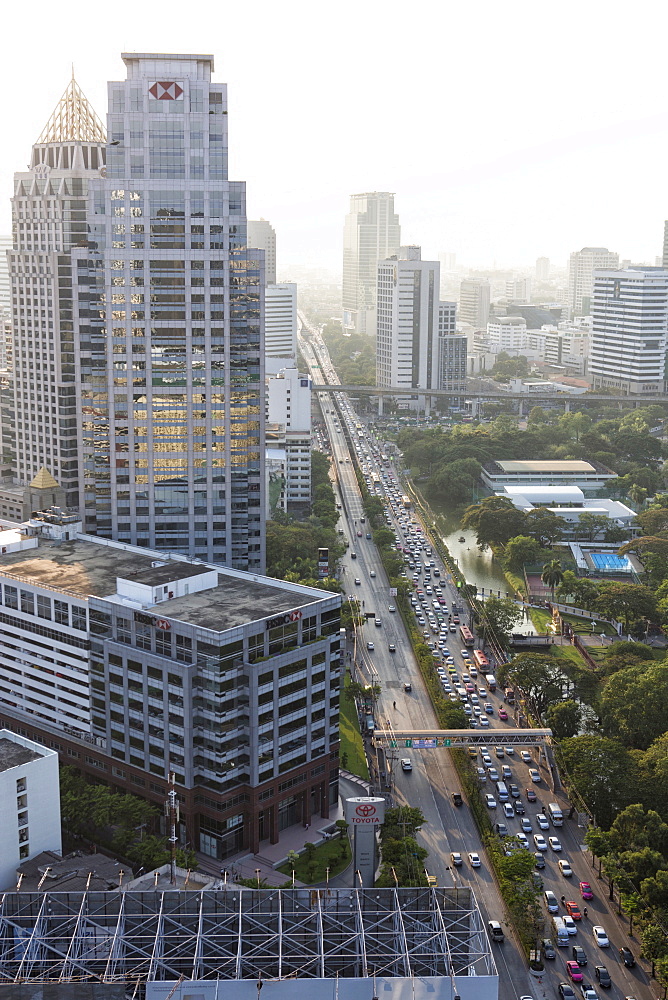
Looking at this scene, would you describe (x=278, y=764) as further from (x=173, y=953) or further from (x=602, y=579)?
(x=602, y=579)

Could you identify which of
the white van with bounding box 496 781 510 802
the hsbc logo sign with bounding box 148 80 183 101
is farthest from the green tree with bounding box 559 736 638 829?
the hsbc logo sign with bounding box 148 80 183 101

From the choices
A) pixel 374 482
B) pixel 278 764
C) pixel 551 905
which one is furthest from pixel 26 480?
pixel 551 905

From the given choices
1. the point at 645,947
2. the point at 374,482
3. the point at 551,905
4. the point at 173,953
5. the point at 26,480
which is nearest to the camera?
the point at 173,953

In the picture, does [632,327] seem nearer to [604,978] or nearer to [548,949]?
[548,949]

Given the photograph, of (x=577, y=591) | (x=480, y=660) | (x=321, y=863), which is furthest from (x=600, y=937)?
(x=577, y=591)

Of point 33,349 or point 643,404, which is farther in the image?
point 643,404

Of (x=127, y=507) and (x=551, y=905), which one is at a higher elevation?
(x=127, y=507)
